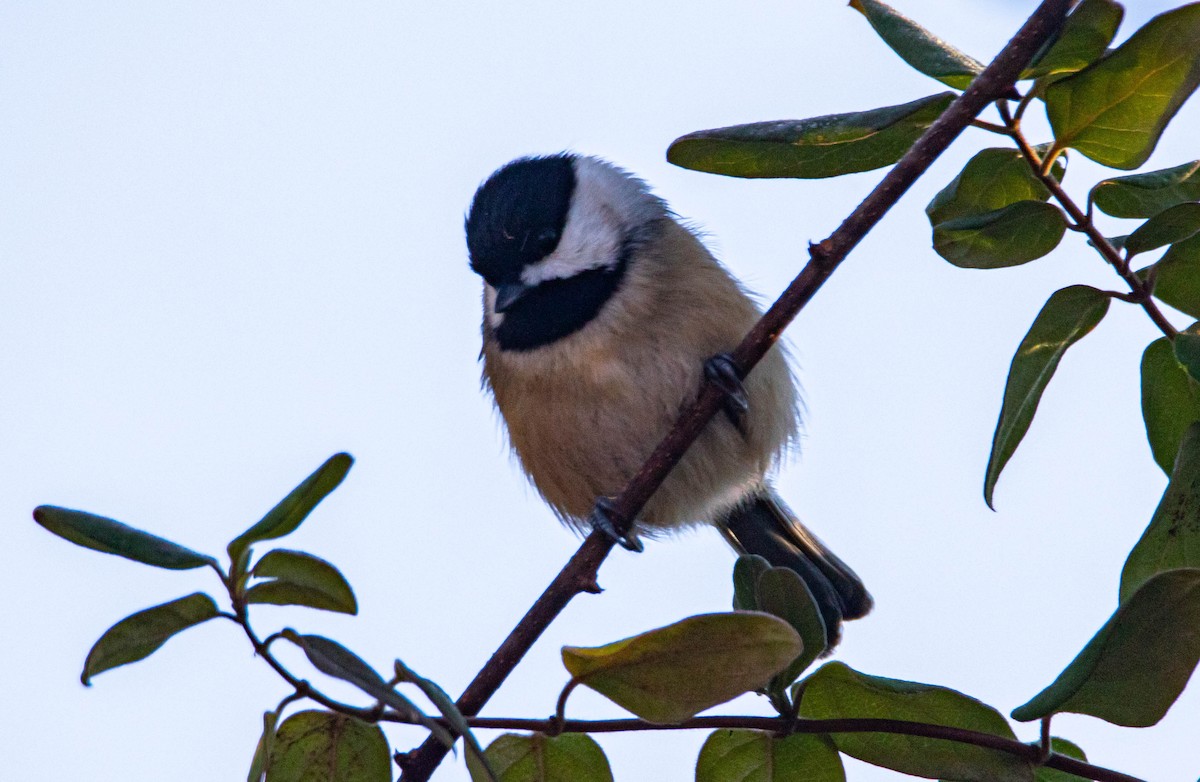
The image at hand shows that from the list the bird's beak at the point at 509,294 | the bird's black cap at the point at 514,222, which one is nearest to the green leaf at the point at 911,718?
the bird's beak at the point at 509,294

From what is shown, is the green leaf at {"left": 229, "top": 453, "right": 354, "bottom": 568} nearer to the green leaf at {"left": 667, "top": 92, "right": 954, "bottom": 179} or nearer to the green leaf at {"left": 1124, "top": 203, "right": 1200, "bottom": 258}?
the green leaf at {"left": 667, "top": 92, "right": 954, "bottom": 179}

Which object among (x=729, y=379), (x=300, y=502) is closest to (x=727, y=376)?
(x=729, y=379)

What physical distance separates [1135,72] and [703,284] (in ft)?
5.20

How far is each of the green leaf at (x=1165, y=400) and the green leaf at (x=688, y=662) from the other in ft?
2.30

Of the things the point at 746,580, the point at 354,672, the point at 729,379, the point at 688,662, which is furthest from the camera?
the point at 729,379

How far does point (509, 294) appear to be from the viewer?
9.90ft

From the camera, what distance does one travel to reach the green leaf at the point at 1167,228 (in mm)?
1584

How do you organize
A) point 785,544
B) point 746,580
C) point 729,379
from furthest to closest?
point 785,544 → point 729,379 → point 746,580

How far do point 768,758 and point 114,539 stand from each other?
33.3 inches

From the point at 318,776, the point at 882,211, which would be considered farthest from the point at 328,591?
the point at 882,211

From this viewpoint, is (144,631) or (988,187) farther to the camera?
(988,187)

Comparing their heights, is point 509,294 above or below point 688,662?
above

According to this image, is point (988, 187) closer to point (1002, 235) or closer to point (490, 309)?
point (1002, 235)

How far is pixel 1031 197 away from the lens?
5.73ft
